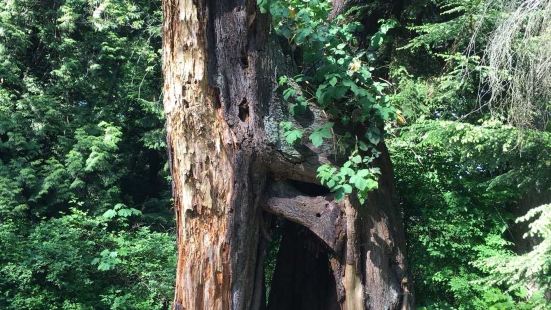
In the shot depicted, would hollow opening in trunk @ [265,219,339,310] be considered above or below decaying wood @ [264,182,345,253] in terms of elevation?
below

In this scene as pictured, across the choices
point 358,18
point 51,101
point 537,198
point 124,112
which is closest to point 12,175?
point 51,101

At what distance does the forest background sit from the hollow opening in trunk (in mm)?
539

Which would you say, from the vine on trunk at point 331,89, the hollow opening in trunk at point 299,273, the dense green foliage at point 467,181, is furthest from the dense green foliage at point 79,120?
the vine on trunk at point 331,89

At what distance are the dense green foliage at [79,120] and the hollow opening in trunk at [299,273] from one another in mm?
2902

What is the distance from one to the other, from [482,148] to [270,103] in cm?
262

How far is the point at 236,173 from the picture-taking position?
15.7 feet

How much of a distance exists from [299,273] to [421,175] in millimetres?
1892

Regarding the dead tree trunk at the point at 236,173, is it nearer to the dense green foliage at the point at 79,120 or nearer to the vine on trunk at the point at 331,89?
the vine on trunk at the point at 331,89

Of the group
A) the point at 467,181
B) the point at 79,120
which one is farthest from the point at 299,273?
the point at 79,120

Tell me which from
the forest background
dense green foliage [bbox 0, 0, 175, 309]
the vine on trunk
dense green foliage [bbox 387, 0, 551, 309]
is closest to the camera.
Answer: the vine on trunk

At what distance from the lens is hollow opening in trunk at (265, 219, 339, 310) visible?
601cm

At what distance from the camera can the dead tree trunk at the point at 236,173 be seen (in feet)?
15.7

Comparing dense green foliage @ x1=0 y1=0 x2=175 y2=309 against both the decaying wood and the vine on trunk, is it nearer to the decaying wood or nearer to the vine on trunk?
the decaying wood

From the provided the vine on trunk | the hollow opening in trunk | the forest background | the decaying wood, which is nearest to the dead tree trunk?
the decaying wood
